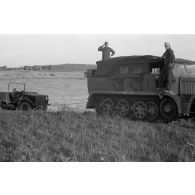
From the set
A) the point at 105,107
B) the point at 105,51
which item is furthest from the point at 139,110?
the point at 105,51

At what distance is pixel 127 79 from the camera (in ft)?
35.1

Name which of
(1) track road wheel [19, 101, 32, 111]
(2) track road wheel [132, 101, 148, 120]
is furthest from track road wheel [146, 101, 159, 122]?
(1) track road wheel [19, 101, 32, 111]

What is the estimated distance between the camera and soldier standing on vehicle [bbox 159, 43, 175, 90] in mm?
9438

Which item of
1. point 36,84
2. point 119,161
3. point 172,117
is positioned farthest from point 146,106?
point 36,84

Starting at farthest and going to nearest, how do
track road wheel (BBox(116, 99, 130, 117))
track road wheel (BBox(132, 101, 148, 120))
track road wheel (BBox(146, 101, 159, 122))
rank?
track road wheel (BBox(116, 99, 130, 117)) < track road wheel (BBox(132, 101, 148, 120)) < track road wheel (BBox(146, 101, 159, 122))

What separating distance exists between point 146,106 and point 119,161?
15.3 ft

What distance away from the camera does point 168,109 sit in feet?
32.1

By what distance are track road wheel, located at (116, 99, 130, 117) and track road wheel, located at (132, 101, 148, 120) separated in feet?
0.86

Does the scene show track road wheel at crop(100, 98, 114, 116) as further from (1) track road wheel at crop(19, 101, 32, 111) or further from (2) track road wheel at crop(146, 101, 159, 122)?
(1) track road wheel at crop(19, 101, 32, 111)

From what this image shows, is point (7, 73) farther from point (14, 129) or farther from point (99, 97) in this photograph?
point (14, 129)

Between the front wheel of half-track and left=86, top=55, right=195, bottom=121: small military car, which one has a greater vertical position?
left=86, top=55, right=195, bottom=121: small military car

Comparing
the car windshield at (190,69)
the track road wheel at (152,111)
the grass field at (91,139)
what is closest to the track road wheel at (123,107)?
the track road wheel at (152,111)

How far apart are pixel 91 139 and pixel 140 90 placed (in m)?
3.62

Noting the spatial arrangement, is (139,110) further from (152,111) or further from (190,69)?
(190,69)
